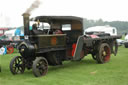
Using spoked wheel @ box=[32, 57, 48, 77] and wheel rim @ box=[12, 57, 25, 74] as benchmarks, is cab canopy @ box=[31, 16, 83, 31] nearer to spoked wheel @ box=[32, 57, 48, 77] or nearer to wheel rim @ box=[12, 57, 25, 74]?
spoked wheel @ box=[32, 57, 48, 77]

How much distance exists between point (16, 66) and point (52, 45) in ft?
4.76

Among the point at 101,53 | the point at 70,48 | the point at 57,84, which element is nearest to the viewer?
the point at 57,84

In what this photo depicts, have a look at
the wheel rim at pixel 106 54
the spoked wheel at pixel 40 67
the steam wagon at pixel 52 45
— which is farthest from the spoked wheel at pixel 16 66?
the wheel rim at pixel 106 54

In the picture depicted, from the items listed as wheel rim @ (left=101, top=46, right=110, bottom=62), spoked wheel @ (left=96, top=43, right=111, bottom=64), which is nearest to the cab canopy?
spoked wheel @ (left=96, top=43, right=111, bottom=64)

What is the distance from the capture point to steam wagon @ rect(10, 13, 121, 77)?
601 cm

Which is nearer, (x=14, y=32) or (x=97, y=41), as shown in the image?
(x=97, y=41)

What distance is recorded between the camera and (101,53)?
803cm

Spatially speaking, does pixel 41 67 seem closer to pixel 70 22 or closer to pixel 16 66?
pixel 16 66

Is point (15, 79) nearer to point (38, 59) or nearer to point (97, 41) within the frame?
point (38, 59)

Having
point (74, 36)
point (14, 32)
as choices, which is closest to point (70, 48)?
point (74, 36)

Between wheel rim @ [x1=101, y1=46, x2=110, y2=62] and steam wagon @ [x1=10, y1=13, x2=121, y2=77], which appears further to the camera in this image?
wheel rim @ [x1=101, y1=46, x2=110, y2=62]

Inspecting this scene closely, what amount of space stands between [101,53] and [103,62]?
0.41 metres

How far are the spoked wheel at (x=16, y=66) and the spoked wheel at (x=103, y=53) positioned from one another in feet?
10.8

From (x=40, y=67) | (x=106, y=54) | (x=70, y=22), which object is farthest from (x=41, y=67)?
(x=106, y=54)
